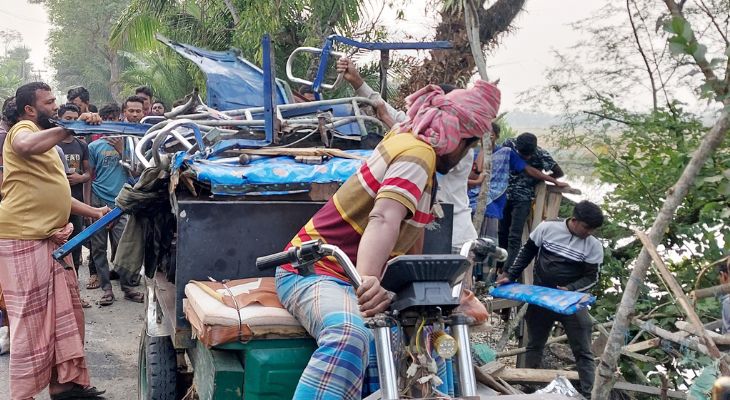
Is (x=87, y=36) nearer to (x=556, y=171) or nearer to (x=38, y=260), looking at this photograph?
(x=556, y=171)

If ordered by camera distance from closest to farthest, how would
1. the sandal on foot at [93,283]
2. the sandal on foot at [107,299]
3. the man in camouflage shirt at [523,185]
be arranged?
1. the sandal on foot at [107,299]
2. the man in camouflage shirt at [523,185]
3. the sandal on foot at [93,283]

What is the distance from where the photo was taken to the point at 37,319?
478 cm

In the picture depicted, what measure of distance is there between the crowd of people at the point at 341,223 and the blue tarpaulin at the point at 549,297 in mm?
254

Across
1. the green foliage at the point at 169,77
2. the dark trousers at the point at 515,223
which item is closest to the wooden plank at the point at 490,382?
the dark trousers at the point at 515,223

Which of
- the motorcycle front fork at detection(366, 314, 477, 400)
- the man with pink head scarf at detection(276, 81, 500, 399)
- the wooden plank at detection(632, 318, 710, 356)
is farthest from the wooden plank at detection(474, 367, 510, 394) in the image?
the motorcycle front fork at detection(366, 314, 477, 400)

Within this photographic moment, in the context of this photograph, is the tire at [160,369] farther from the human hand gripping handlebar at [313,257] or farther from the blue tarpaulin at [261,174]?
the human hand gripping handlebar at [313,257]

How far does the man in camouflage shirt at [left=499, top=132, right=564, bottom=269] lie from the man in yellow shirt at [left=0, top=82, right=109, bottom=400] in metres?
4.40

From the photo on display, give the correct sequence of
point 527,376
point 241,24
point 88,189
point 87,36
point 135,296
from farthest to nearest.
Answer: point 87,36, point 241,24, point 135,296, point 88,189, point 527,376

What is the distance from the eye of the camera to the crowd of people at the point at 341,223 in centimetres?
281

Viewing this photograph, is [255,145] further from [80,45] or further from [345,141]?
[80,45]

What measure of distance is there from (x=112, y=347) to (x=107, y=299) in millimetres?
1312

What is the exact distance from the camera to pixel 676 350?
17.1ft

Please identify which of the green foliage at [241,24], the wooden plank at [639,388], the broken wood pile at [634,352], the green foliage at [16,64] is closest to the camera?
the broken wood pile at [634,352]

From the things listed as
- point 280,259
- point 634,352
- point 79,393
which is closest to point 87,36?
point 79,393
